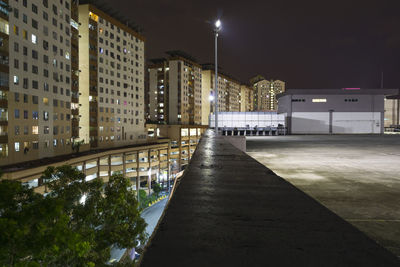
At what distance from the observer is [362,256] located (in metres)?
1.72

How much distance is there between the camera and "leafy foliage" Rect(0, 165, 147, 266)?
252 inches

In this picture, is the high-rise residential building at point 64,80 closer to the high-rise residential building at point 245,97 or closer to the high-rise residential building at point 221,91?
the high-rise residential building at point 221,91

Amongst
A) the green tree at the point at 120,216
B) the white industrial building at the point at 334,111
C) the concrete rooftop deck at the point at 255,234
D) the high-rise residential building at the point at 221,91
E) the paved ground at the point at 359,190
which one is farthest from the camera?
the high-rise residential building at the point at 221,91

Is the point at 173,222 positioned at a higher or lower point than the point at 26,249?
higher

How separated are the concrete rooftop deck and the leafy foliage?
15.6 feet

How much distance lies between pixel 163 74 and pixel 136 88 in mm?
35722

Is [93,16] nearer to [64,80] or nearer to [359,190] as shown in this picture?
[64,80]

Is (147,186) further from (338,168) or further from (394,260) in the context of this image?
(394,260)

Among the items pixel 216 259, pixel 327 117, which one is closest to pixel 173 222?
pixel 216 259

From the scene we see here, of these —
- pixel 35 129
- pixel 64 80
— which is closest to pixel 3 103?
pixel 35 129

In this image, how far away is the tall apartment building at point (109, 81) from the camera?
6366cm

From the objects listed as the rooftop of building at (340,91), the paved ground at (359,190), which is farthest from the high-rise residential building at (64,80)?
the rooftop of building at (340,91)

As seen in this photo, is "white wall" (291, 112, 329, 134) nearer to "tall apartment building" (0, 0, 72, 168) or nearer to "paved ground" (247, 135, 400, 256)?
"paved ground" (247, 135, 400, 256)

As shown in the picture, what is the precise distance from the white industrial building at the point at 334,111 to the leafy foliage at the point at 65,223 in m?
43.0
